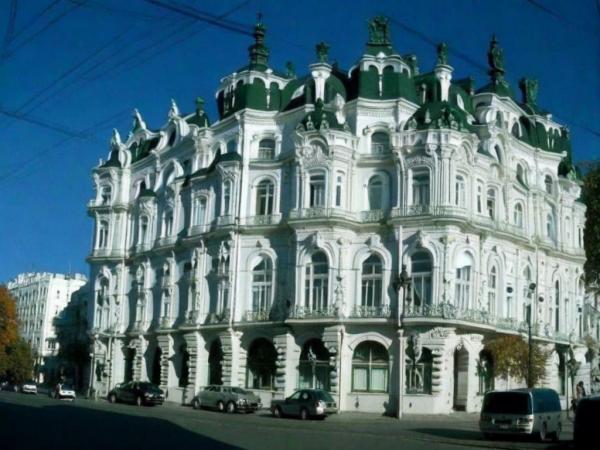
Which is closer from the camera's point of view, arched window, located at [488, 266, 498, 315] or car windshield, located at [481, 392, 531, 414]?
car windshield, located at [481, 392, 531, 414]

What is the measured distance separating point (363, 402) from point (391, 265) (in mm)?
7854

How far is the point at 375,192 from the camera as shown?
1994 inches

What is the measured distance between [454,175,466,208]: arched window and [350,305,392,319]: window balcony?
7169mm

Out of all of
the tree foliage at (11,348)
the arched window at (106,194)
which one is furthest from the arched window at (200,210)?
Result: the tree foliage at (11,348)

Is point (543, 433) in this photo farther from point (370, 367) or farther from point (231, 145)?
Result: point (231, 145)

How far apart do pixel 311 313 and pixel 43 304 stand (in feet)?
292

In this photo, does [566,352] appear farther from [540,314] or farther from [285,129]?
[285,129]

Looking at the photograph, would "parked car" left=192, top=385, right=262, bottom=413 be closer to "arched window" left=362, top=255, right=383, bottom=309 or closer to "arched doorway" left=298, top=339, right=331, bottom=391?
"arched doorway" left=298, top=339, right=331, bottom=391

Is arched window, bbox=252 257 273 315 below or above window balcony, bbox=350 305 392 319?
above

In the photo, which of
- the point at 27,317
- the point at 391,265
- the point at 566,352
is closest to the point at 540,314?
the point at 566,352

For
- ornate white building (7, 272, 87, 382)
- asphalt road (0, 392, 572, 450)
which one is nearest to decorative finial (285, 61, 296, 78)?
asphalt road (0, 392, 572, 450)

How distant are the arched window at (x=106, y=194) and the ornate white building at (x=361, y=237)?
7.48m

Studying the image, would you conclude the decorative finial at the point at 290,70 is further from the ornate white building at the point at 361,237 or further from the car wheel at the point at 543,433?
the car wheel at the point at 543,433

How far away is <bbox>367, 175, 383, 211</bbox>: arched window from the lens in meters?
50.4
